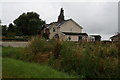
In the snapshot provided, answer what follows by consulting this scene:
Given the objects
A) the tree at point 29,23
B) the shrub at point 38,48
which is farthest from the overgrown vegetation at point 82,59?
the tree at point 29,23

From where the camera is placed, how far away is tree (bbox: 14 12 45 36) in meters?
58.8

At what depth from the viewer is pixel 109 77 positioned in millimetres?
8648

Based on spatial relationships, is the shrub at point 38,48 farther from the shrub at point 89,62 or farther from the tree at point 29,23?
the tree at point 29,23

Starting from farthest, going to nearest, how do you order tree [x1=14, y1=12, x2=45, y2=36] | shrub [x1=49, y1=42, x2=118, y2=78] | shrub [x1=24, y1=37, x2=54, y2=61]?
1. tree [x1=14, y1=12, x2=45, y2=36]
2. shrub [x1=24, y1=37, x2=54, y2=61]
3. shrub [x1=49, y1=42, x2=118, y2=78]

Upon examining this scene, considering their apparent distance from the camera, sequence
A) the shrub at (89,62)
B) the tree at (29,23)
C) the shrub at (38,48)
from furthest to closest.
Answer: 1. the tree at (29,23)
2. the shrub at (38,48)
3. the shrub at (89,62)

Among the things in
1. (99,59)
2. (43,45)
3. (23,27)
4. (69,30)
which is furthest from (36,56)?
(23,27)

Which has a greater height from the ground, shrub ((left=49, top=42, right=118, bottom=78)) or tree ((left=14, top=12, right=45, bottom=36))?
tree ((left=14, top=12, right=45, bottom=36))

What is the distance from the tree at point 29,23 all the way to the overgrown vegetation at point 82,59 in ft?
151

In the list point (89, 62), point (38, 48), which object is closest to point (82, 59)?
point (89, 62)

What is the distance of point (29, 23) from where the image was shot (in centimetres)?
6028

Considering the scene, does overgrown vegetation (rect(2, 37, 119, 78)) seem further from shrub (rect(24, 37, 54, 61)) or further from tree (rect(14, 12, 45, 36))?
tree (rect(14, 12, 45, 36))

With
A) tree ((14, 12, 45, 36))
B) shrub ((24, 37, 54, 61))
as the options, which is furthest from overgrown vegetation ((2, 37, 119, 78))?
tree ((14, 12, 45, 36))

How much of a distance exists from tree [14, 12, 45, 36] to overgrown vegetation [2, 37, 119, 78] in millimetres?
45957

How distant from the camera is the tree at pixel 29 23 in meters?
58.8
